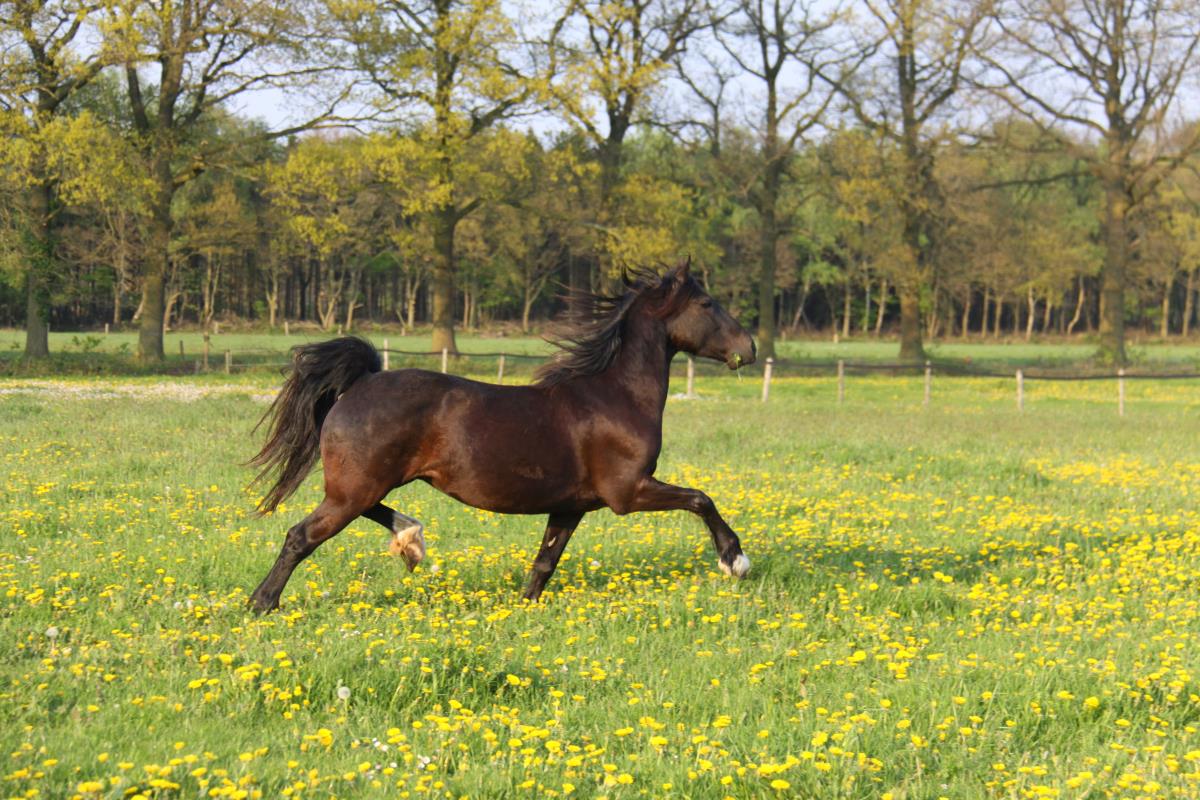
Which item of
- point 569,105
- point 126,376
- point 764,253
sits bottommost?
point 126,376

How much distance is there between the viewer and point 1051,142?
141ft

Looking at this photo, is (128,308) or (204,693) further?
(128,308)

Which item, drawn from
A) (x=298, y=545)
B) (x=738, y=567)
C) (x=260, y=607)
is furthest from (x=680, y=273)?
(x=260, y=607)

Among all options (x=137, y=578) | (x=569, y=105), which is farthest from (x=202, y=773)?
(x=569, y=105)

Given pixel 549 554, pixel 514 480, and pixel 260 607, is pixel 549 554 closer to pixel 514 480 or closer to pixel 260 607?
pixel 514 480

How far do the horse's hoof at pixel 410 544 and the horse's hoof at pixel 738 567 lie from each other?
6.93 ft

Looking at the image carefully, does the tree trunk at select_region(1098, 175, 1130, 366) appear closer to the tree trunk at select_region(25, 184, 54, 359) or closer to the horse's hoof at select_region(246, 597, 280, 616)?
the tree trunk at select_region(25, 184, 54, 359)

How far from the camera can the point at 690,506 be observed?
7895 mm

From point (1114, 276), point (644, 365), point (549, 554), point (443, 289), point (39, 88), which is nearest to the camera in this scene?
point (549, 554)

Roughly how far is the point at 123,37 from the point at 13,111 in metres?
3.89

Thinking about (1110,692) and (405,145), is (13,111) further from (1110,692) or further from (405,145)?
(1110,692)

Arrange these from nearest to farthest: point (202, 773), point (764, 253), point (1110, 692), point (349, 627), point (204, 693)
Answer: point (202, 773) < point (204, 693) < point (1110, 692) < point (349, 627) < point (764, 253)

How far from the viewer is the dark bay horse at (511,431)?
7.23 m

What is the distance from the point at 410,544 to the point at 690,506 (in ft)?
6.32
